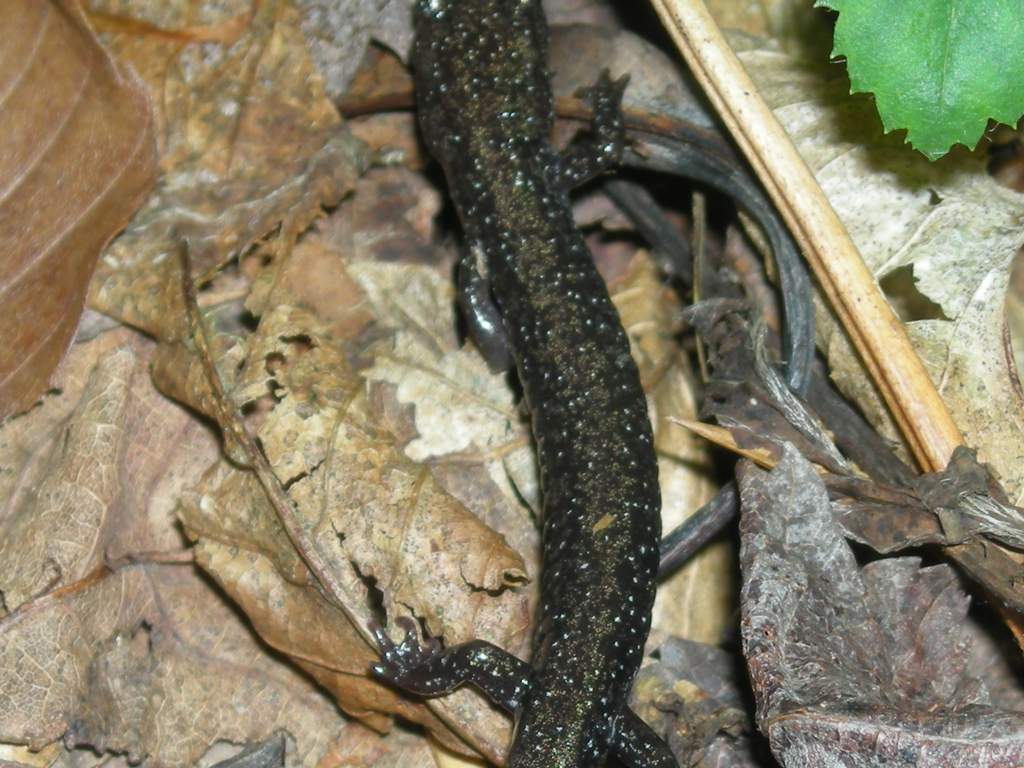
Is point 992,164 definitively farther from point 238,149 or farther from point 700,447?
point 238,149

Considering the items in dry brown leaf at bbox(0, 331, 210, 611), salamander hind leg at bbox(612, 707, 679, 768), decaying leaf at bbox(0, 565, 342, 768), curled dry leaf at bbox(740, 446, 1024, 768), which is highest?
dry brown leaf at bbox(0, 331, 210, 611)

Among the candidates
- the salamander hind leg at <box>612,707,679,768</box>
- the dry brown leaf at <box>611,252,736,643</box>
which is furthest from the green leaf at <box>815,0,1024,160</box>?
the salamander hind leg at <box>612,707,679,768</box>

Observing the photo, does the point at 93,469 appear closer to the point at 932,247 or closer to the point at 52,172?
the point at 52,172

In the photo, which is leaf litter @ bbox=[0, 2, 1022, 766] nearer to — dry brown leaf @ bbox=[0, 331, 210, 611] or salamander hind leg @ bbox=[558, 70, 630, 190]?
dry brown leaf @ bbox=[0, 331, 210, 611]

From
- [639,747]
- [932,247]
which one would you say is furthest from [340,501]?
[932,247]

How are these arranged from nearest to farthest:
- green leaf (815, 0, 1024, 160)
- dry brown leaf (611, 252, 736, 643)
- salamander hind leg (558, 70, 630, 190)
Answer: green leaf (815, 0, 1024, 160), dry brown leaf (611, 252, 736, 643), salamander hind leg (558, 70, 630, 190)

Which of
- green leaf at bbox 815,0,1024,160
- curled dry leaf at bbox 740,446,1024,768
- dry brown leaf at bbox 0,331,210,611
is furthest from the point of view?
dry brown leaf at bbox 0,331,210,611

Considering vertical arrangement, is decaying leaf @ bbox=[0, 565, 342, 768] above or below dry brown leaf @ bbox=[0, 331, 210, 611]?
below

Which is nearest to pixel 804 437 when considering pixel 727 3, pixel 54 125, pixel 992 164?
pixel 992 164
